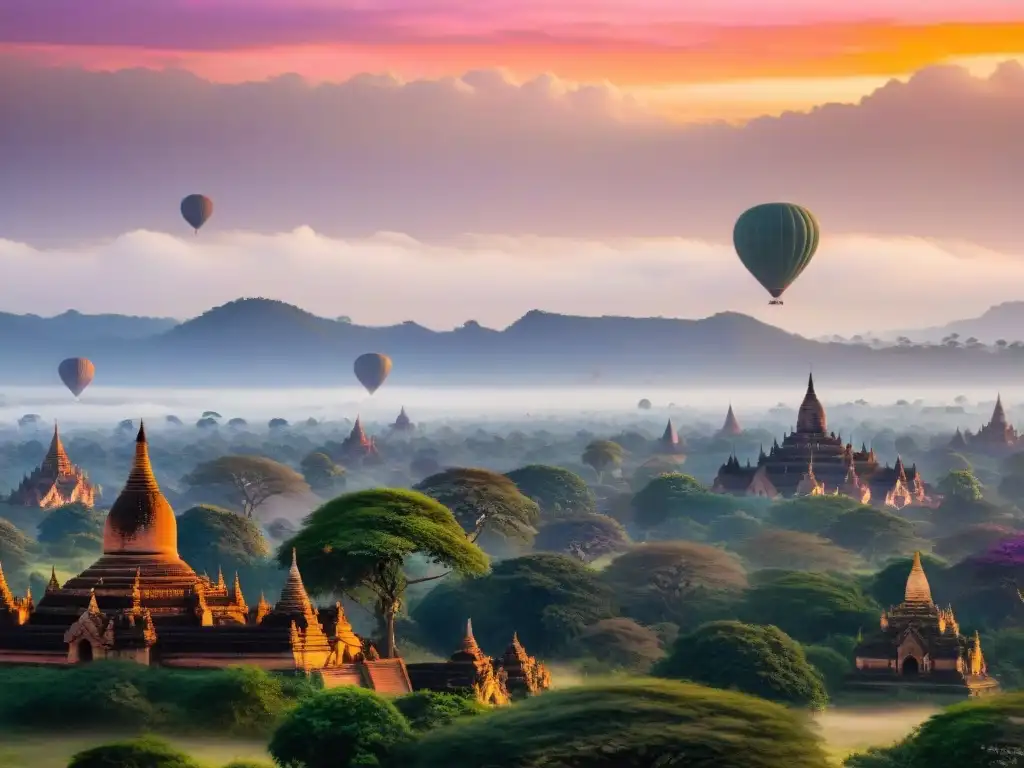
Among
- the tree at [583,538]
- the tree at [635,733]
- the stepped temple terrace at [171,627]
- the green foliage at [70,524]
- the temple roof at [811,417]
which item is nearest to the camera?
the tree at [635,733]

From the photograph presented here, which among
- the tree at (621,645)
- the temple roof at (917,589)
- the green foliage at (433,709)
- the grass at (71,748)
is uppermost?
the temple roof at (917,589)

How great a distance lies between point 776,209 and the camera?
6816 inches

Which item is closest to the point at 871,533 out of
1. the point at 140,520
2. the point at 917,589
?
the point at 917,589

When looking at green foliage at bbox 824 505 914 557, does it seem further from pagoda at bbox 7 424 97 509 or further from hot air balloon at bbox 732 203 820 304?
pagoda at bbox 7 424 97 509

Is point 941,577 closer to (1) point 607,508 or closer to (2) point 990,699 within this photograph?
(2) point 990,699

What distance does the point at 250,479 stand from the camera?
605 feet

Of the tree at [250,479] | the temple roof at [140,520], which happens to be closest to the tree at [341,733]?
the temple roof at [140,520]

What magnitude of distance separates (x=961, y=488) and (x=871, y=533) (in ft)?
124

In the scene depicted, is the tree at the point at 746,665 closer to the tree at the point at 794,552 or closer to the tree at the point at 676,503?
the tree at the point at 794,552

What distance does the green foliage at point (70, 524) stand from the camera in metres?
150

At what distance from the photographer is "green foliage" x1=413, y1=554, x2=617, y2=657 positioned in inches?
4126

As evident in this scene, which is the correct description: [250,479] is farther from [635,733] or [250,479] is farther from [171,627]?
[635,733]

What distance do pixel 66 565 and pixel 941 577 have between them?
125ft

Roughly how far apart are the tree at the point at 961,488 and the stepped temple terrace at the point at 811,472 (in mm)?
9351
